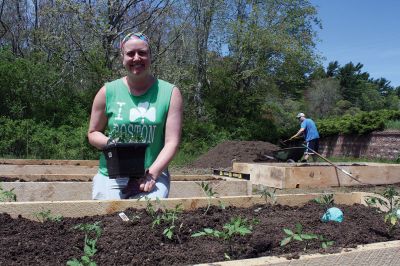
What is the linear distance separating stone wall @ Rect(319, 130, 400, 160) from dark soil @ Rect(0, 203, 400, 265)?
1743 cm

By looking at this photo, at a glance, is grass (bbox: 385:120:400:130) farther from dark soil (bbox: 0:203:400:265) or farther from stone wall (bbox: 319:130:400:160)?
dark soil (bbox: 0:203:400:265)

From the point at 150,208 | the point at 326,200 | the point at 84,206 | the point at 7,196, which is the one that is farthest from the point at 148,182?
the point at 326,200

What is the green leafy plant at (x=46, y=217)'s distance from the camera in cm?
278

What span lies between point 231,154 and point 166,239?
1329 centimetres

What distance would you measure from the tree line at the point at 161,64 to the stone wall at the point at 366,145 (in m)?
2.47

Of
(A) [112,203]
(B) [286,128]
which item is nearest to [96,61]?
(B) [286,128]

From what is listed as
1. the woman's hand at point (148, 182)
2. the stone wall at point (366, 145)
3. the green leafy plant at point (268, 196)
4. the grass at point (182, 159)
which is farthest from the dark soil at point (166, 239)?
the stone wall at point (366, 145)

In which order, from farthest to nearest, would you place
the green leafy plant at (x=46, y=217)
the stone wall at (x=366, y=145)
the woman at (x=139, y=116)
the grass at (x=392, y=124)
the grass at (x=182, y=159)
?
the grass at (x=392, y=124), the stone wall at (x=366, y=145), the grass at (x=182, y=159), the woman at (x=139, y=116), the green leafy plant at (x=46, y=217)

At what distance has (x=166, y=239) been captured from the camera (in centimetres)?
245

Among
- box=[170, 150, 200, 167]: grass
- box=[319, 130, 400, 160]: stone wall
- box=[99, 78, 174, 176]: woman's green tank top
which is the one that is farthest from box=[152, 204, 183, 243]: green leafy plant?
box=[319, 130, 400, 160]: stone wall

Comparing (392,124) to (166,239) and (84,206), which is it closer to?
(84,206)

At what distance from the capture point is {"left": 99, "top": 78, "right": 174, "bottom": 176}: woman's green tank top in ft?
10.4

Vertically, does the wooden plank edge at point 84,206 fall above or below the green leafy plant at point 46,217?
above

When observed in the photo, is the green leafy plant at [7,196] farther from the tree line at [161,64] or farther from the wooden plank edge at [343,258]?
the tree line at [161,64]
